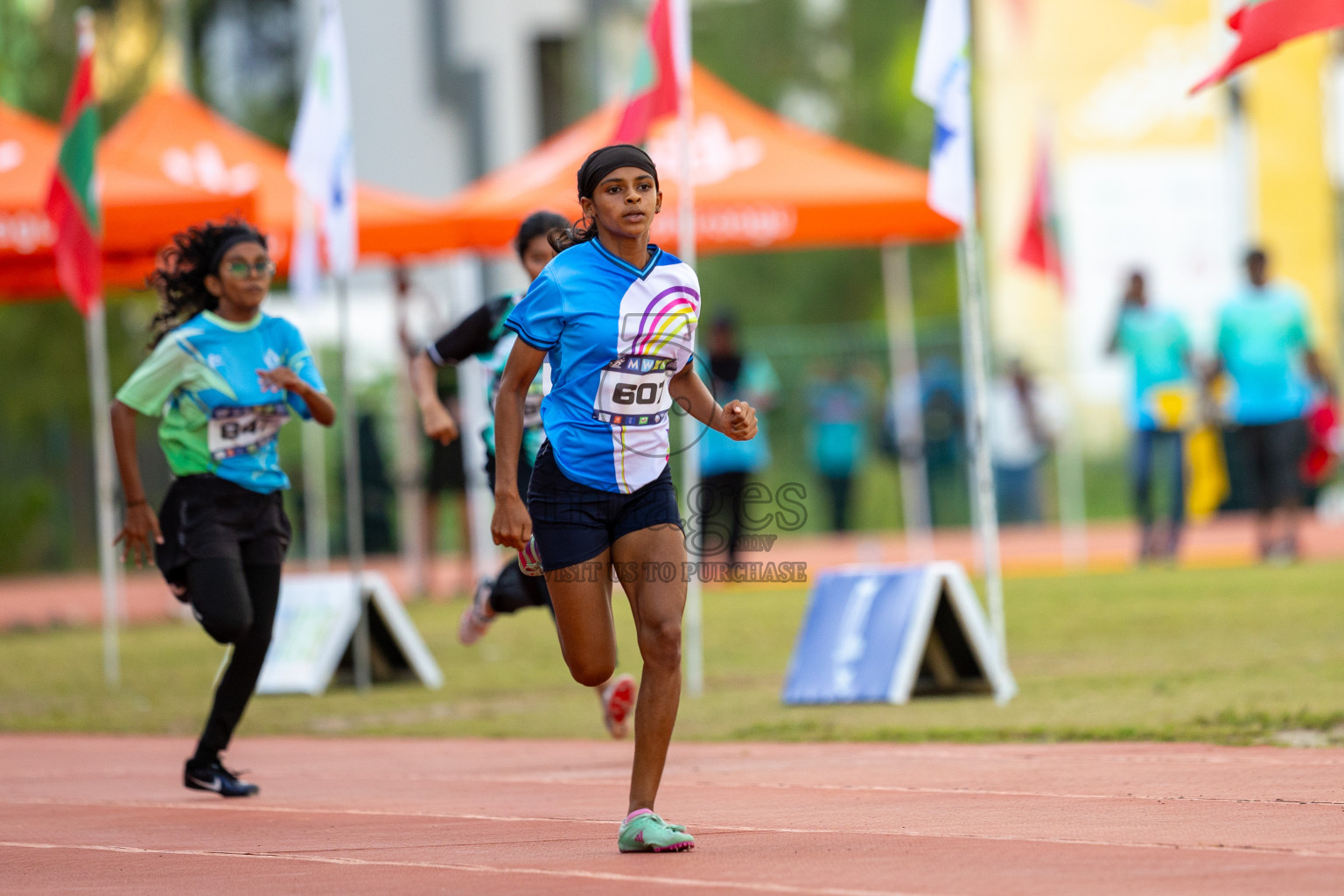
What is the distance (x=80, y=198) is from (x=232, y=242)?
5150 millimetres

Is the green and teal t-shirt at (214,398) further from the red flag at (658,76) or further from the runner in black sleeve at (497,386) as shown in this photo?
the red flag at (658,76)

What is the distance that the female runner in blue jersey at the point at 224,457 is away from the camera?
308 inches

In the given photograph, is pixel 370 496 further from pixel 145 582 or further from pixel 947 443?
pixel 947 443

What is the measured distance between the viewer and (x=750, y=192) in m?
15.6

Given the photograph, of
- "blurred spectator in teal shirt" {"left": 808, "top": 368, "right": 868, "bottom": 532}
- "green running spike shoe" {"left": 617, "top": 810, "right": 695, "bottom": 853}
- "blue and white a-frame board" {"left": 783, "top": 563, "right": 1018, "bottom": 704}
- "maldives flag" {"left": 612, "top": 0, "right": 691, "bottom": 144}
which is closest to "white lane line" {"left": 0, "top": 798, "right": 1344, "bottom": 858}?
"green running spike shoe" {"left": 617, "top": 810, "right": 695, "bottom": 853}

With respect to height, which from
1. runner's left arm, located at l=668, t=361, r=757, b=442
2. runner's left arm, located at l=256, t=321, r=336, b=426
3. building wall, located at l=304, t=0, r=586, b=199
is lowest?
runner's left arm, located at l=668, t=361, r=757, b=442

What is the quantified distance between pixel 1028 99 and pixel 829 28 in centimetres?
2863

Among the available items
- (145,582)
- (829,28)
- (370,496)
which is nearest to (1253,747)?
(370,496)

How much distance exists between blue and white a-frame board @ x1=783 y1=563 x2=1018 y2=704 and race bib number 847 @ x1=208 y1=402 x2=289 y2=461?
11.1 feet

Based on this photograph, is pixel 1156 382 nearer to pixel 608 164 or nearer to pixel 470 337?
pixel 470 337

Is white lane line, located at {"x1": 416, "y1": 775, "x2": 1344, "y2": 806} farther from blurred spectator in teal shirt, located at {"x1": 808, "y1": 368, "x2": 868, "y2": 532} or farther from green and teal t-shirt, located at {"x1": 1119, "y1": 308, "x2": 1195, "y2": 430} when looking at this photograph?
blurred spectator in teal shirt, located at {"x1": 808, "y1": 368, "x2": 868, "y2": 532}

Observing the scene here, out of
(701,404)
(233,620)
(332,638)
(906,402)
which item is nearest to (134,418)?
(233,620)

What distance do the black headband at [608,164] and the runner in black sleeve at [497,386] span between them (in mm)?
2466

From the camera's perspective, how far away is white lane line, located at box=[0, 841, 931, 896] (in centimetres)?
501
